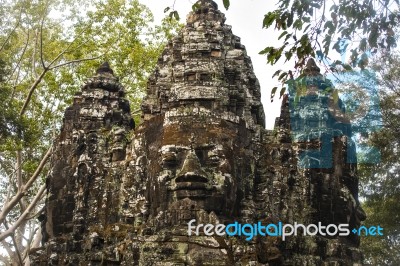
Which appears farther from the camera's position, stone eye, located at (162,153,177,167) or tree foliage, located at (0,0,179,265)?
tree foliage, located at (0,0,179,265)

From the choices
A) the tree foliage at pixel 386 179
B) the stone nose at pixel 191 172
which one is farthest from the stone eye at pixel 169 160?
the tree foliage at pixel 386 179

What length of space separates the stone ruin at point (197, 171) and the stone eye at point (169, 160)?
0.02m

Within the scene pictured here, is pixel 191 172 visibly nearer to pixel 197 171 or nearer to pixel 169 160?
pixel 197 171

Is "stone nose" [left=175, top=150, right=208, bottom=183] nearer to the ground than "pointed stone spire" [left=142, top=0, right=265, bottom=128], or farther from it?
nearer to the ground

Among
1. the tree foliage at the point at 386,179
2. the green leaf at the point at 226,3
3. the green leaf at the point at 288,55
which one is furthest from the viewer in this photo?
the tree foliage at the point at 386,179

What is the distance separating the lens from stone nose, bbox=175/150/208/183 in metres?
10.2

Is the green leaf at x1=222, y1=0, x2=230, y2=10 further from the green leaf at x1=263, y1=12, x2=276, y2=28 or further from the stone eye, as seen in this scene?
the stone eye

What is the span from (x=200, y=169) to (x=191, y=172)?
189 mm

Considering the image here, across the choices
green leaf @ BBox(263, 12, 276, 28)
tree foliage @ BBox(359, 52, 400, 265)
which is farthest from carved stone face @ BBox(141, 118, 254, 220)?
tree foliage @ BBox(359, 52, 400, 265)

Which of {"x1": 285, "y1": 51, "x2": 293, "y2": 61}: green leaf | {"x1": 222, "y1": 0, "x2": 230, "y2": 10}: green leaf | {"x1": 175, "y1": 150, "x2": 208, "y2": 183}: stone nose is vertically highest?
{"x1": 222, "y1": 0, "x2": 230, "y2": 10}: green leaf

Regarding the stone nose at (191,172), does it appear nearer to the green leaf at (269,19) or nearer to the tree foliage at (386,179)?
the green leaf at (269,19)

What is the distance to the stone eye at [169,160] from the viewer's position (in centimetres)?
1063

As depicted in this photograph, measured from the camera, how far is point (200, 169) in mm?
10375

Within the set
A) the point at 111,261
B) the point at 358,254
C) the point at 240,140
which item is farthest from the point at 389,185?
the point at 111,261
